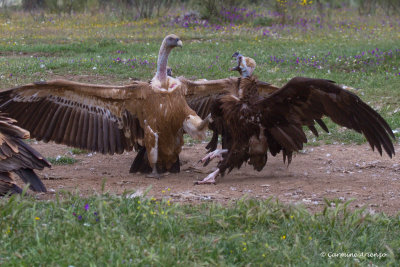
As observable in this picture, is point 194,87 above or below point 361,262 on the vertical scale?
above

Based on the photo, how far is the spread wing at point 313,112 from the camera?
555cm

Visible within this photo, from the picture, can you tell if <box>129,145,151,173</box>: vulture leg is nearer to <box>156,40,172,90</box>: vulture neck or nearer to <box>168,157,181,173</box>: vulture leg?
<box>168,157,181,173</box>: vulture leg

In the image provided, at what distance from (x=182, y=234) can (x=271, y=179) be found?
2483mm

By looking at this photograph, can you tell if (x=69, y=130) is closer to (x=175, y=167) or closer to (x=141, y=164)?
(x=141, y=164)

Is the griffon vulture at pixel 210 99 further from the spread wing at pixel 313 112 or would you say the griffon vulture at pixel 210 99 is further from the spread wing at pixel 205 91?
the spread wing at pixel 313 112

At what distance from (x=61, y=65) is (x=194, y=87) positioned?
5.05 meters

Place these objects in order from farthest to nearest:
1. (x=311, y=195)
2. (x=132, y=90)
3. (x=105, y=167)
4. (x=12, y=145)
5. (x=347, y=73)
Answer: (x=347, y=73) → (x=105, y=167) → (x=132, y=90) → (x=311, y=195) → (x=12, y=145)

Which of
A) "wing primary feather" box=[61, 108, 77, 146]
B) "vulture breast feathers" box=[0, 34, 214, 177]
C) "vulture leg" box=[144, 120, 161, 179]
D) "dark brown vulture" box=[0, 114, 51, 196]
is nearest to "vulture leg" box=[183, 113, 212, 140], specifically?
"vulture breast feathers" box=[0, 34, 214, 177]

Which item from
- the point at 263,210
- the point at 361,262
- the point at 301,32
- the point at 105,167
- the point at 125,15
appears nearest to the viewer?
the point at 361,262

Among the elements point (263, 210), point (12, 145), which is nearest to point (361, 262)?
point (263, 210)

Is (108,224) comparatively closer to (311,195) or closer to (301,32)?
(311,195)

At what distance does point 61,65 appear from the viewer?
11.1 metres

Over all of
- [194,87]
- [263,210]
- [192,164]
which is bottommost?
[192,164]

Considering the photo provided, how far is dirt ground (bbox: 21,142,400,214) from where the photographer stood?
5402 mm
